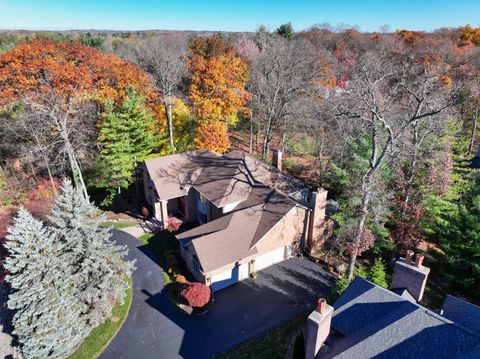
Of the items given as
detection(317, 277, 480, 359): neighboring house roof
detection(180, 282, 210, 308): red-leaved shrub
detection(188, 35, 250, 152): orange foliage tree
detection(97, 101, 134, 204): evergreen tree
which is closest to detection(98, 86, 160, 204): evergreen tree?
detection(97, 101, 134, 204): evergreen tree

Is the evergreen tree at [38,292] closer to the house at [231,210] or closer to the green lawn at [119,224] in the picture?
the house at [231,210]

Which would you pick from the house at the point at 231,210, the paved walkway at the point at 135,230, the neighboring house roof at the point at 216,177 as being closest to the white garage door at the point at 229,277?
the house at the point at 231,210

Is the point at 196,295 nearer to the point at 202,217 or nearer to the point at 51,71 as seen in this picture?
the point at 202,217

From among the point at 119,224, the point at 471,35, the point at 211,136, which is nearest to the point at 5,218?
the point at 119,224

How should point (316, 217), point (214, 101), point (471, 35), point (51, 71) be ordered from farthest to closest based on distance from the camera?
point (471, 35), point (214, 101), point (51, 71), point (316, 217)

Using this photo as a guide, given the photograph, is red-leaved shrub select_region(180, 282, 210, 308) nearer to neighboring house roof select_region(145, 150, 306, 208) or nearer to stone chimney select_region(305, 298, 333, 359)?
neighboring house roof select_region(145, 150, 306, 208)

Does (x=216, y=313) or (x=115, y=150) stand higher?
(x=115, y=150)

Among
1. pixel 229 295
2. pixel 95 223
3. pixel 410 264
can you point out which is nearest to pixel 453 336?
pixel 410 264
